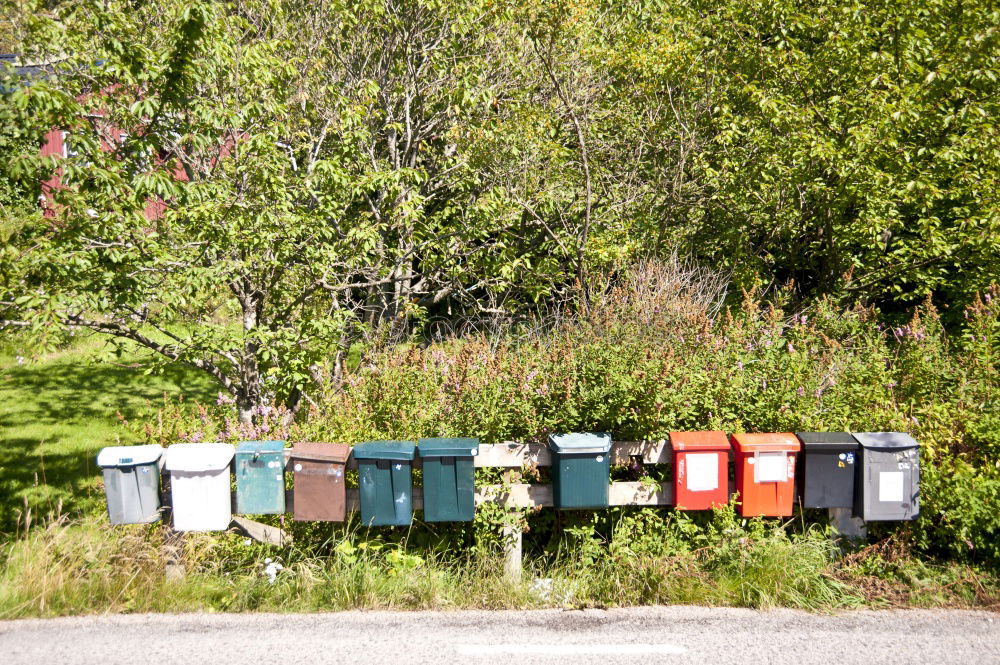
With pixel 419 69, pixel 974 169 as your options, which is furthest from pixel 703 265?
pixel 419 69

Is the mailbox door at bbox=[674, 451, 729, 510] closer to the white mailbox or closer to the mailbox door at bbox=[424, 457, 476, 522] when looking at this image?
the mailbox door at bbox=[424, 457, 476, 522]

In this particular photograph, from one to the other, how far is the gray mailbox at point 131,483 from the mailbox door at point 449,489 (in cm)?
182

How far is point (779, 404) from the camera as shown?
6320 millimetres

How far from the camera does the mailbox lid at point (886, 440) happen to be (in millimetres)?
5648

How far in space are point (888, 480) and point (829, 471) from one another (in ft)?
1.33

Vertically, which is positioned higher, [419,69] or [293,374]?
[419,69]

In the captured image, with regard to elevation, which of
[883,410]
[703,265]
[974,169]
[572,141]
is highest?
[572,141]

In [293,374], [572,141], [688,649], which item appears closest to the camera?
[688,649]

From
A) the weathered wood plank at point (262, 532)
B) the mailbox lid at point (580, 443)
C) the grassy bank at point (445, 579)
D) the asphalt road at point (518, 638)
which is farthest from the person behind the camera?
the weathered wood plank at point (262, 532)

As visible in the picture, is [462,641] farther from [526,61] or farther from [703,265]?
[526,61]

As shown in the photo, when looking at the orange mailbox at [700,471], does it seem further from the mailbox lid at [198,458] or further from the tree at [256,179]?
the tree at [256,179]

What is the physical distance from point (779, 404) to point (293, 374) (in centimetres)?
449

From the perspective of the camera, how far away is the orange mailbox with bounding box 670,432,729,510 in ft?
18.7

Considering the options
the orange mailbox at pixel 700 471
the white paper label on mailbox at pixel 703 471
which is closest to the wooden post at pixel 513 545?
the orange mailbox at pixel 700 471
